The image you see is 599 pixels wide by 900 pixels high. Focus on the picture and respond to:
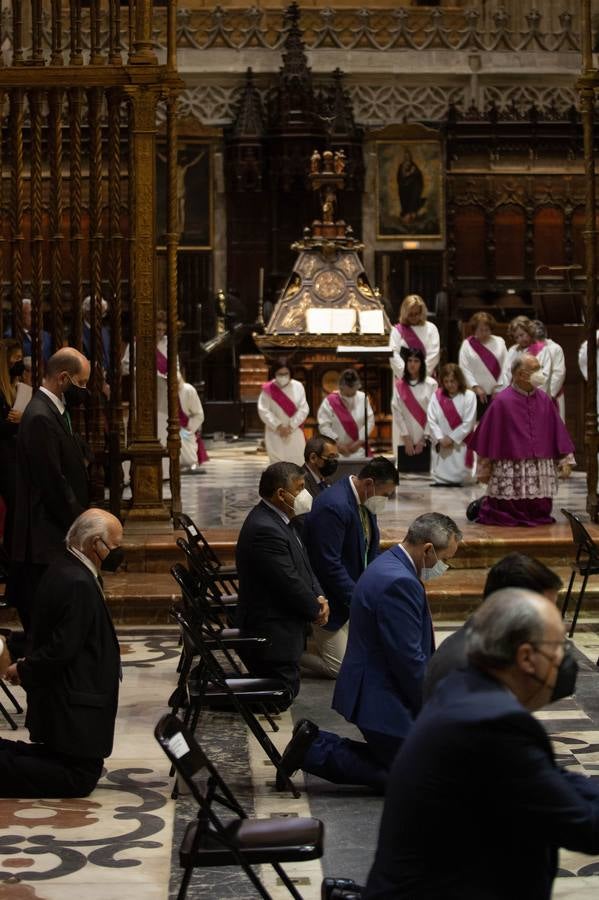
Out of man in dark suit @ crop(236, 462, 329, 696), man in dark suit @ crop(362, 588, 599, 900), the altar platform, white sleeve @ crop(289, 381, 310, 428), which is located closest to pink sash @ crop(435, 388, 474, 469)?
the altar platform

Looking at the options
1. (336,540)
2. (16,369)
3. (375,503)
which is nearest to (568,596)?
(375,503)

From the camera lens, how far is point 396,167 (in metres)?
23.2

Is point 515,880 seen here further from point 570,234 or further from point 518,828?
point 570,234

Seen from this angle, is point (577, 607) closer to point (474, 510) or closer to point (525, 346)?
point (474, 510)

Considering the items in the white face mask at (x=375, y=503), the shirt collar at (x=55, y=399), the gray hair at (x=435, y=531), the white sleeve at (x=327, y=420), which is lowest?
the white sleeve at (x=327, y=420)

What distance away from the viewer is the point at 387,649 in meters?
6.49

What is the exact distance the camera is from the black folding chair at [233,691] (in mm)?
6648

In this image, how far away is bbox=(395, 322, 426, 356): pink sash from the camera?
16094 millimetres

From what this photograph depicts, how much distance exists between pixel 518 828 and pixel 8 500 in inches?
280

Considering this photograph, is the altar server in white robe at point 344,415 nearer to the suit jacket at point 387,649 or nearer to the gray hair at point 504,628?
the suit jacket at point 387,649

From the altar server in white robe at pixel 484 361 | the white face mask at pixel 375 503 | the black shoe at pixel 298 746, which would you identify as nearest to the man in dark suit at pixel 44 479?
the white face mask at pixel 375 503

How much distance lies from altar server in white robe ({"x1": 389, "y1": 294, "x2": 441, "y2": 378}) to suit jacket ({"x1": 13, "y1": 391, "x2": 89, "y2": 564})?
24.6ft

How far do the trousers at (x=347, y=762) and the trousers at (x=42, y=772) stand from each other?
0.92 m

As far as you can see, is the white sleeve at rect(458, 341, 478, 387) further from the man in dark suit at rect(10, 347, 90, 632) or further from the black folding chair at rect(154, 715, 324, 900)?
the black folding chair at rect(154, 715, 324, 900)
